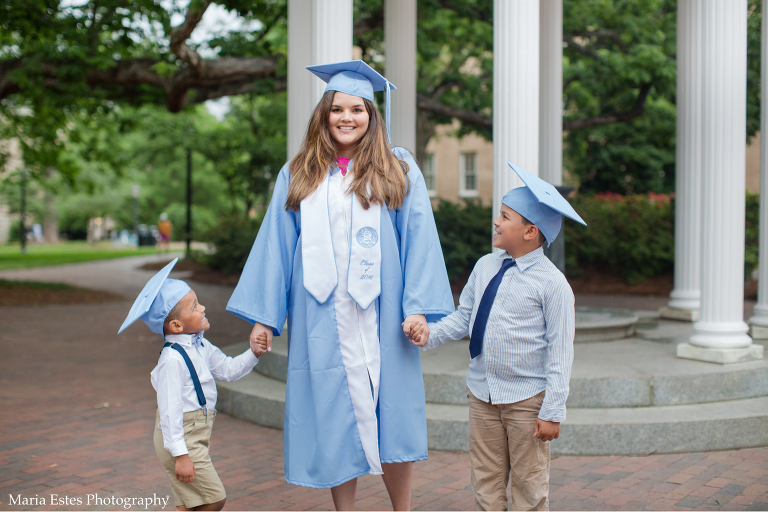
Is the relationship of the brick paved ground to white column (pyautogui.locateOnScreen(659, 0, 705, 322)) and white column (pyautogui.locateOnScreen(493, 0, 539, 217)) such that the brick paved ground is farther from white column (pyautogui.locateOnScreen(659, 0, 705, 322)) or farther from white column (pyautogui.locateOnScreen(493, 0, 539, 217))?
A: white column (pyautogui.locateOnScreen(659, 0, 705, 322))

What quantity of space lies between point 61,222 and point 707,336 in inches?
2240

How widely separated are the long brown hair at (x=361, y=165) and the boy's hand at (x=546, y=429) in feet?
3.51

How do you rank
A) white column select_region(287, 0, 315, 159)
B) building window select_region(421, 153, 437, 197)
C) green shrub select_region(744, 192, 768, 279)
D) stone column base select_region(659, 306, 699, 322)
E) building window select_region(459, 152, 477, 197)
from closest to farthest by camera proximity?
white column select_region(287, 0, 315, 159) → stone column base select_region(659, 306, 699, 322) → green shrub select_region(744, 192, 768, 279) → building window select_region(459, 152, 477, 197) → building window select_region(421, 153, 437, 197)

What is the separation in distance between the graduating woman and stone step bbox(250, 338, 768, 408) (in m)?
2.45

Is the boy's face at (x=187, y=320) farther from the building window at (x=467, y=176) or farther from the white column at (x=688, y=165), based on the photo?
the building window at (x=467, y=176)

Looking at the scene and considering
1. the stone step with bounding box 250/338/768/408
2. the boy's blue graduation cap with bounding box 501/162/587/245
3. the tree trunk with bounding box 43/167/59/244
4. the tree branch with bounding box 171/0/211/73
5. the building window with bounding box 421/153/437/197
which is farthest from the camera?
the tree trunk with bounding box 43/167/59/244

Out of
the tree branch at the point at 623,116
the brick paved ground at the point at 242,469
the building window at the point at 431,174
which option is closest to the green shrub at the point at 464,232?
the tree branch at the point at 623,116

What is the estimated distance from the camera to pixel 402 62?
27.5 feet

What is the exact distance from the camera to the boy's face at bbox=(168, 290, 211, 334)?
2.95 metres

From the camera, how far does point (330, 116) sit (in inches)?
119

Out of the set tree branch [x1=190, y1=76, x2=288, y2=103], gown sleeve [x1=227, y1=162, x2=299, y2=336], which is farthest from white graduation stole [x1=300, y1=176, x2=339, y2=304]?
tree branch [x1=190, y1=76, x2=288, y2=103]

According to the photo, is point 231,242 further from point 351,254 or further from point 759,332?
point 351,254

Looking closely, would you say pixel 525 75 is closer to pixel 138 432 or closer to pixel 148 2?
→ pixel 138 432

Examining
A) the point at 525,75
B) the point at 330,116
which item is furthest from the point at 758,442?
the point at 330,116
